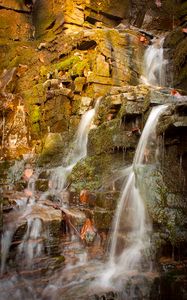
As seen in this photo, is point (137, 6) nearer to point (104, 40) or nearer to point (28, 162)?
point (104, 40)

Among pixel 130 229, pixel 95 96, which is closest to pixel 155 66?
pixel 95 96

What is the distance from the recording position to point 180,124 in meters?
5.86

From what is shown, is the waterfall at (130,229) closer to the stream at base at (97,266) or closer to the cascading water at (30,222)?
the stream at base at (97,266)

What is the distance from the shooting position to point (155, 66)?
43.6ft

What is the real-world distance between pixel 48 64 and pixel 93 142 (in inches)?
309

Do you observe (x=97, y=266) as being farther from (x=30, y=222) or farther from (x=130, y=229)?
(x=30, y=222)

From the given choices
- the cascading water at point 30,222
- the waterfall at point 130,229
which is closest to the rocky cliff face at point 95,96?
the waterfall at point 130,229

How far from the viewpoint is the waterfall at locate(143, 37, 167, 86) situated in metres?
13.0

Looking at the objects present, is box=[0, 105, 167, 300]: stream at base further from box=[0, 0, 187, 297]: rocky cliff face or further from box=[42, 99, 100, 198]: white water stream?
box=[42, 99, 100, 198]: white water stream

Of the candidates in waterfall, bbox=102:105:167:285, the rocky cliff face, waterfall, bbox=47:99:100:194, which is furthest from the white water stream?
waterfall, bbox=102:105:167:285

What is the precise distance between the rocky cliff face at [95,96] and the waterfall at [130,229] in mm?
245

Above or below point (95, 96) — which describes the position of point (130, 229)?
below

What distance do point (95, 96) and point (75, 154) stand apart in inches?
108

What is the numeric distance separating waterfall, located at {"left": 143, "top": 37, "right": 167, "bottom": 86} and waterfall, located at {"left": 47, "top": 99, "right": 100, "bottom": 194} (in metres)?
3.48
